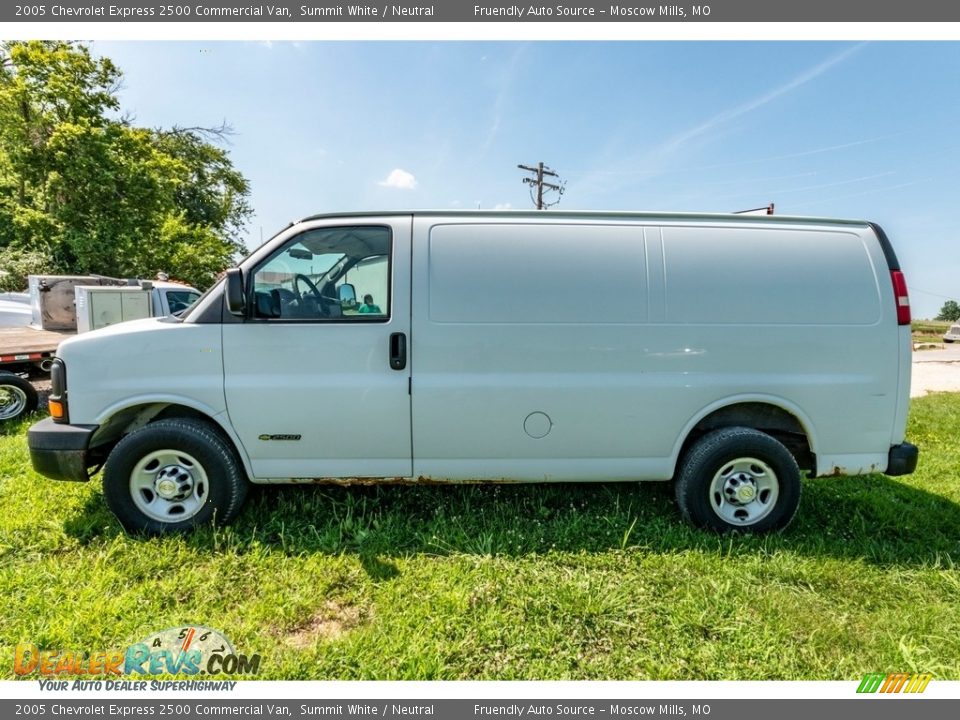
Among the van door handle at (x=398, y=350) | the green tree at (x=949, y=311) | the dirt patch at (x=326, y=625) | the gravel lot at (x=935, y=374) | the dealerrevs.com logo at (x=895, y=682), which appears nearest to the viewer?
the dealerrevs.com logo at (x=895, y=682)

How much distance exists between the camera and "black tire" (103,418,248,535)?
303cm

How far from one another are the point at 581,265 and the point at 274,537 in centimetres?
283

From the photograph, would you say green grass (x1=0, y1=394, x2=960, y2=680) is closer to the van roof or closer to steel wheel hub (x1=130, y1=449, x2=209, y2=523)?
steel wheel hub (x1=130, y1=449, x2=209, y2=523)

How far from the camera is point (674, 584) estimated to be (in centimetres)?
275

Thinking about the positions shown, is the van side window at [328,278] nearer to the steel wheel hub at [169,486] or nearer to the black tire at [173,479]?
the black tire at [173,479]

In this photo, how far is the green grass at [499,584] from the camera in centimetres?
228

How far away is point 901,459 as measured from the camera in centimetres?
315

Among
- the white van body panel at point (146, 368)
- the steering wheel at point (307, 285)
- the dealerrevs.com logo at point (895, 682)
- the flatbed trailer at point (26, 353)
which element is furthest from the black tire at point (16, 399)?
the dealerrevs.com logo at point (895, 682)

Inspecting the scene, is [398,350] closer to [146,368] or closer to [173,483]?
[146,368]

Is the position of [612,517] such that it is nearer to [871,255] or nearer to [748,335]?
[748,335]

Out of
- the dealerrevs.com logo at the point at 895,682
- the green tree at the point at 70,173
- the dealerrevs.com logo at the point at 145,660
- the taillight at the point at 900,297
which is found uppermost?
the green tree at the point at 70,173

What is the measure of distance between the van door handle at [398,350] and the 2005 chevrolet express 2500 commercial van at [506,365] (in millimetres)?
19

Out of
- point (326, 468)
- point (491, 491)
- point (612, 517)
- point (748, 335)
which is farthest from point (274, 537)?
point (748, 335)

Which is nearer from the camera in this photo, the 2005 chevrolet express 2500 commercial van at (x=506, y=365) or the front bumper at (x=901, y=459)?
the 2005 chevrolet express 2500 commercial van at (x=506, y=365)
